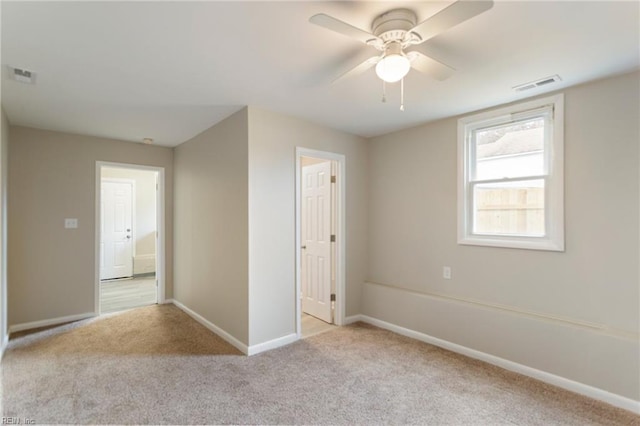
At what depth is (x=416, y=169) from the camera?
12.0 ft

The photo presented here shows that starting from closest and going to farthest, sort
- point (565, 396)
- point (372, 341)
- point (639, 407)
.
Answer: point (639, 407)
point (565, 396)
point (372, 341)

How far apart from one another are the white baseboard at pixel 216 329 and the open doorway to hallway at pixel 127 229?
87.5 inches

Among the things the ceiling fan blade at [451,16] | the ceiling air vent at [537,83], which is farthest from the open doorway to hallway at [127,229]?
the ceiling air vent at [537,83]

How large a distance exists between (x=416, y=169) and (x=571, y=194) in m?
1.48

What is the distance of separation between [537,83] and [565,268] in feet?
4.96

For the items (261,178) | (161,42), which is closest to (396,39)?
(161,42)

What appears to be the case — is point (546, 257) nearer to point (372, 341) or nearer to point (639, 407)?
point (639, 407)

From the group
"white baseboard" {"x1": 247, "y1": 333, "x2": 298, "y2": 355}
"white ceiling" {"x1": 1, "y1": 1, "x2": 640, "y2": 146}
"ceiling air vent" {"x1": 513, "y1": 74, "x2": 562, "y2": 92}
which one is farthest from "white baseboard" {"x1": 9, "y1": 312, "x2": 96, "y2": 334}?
"ceiling air vent" {"x1": 513, "y1": 74, "x2": 562, "y2": 92}

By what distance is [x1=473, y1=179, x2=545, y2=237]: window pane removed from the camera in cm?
278

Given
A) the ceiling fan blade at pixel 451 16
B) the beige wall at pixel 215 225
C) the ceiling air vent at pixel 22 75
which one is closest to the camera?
the ceiling fan blade at pixel 451 16

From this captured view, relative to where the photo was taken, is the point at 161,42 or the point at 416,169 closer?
the point at 161,42

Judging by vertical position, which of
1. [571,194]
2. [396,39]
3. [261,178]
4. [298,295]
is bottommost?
[298,295]

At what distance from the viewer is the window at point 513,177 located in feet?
8.69

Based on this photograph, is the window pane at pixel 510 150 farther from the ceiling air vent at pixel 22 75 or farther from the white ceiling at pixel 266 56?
the ceiling air vent at pixel 22 75
